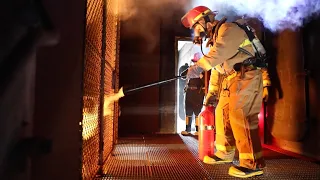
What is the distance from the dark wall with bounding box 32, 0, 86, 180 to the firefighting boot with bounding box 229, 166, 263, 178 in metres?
1.68

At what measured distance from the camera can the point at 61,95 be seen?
176 centimetres

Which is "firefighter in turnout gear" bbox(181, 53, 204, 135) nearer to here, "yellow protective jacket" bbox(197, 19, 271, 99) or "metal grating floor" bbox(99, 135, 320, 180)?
"metal grating floor" bbox(99, 135, 320, 180)

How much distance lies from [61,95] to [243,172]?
199cm

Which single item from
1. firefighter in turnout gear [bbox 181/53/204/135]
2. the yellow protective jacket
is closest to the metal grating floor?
the yellow protective jacket

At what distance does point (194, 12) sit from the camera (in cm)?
335

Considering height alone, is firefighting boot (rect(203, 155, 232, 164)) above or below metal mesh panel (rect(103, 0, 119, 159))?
below

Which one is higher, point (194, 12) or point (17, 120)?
point (194, 12)

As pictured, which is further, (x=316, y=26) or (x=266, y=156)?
(x=266, y=156)

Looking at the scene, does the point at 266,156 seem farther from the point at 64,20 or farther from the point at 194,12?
the point at 64,20

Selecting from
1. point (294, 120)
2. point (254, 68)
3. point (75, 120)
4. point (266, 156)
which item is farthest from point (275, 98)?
point (75, 120)

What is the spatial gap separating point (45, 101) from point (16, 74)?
25cm

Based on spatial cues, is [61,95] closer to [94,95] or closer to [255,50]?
[94,95]

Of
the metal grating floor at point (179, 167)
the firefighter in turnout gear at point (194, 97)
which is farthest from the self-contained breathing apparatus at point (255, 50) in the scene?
the firefighter in turnout gear at point (194, 97)

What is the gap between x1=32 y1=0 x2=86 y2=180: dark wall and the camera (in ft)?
5.50
